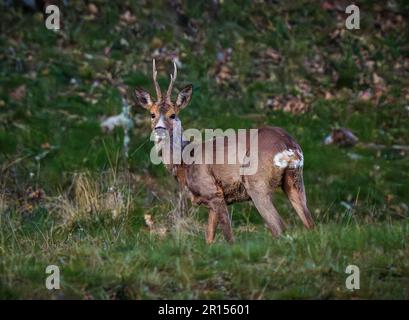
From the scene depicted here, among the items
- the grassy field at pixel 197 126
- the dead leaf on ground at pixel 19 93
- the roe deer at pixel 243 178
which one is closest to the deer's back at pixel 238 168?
the roe deer at pixel 243 178

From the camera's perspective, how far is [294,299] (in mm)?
7918

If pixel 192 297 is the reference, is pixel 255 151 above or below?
above

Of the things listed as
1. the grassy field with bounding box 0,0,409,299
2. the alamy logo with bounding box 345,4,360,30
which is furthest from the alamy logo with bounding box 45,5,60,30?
the alamy logo with bounding box 345,4,360,30

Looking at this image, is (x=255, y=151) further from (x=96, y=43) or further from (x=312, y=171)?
(x=96, y=43)

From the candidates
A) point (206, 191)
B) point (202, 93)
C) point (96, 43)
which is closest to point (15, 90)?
point (96, 43)

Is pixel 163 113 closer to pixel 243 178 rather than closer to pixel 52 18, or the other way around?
pixel 243 178

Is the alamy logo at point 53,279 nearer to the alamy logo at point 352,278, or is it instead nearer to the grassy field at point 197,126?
the grassy field at point 197,126

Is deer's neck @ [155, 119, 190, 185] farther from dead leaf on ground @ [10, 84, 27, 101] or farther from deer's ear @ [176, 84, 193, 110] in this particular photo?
dead leaf on ground @ [10, 84, 27, 101]

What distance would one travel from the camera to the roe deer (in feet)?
32.9

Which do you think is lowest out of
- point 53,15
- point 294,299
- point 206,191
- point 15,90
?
point 294,299

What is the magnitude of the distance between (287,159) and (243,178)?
0.55 metres

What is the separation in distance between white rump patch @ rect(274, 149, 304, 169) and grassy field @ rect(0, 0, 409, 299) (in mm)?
689

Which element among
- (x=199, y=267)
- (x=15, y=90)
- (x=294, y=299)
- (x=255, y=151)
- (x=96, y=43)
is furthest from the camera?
(x=96, y=43)

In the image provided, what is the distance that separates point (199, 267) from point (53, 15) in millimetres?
10852
